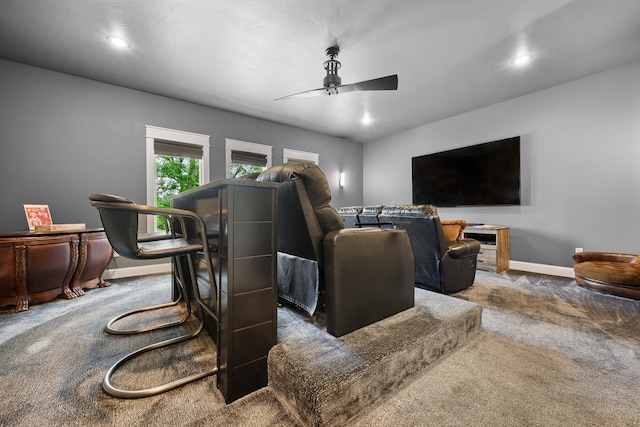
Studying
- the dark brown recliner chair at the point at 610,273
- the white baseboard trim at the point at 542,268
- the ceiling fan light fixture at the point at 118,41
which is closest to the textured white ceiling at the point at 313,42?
the ceiling fan light fixture at the point at 118,41

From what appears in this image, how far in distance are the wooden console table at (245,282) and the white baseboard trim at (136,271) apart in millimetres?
3124

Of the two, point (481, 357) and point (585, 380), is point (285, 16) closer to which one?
point (481, 357)

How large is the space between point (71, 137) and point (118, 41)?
1473 mm

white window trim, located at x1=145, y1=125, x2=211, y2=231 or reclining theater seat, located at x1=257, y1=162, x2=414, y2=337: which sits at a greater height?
white window trim, located at x1=145, y1=125, x2=211, y2=231

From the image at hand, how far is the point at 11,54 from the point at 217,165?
94.8 inches

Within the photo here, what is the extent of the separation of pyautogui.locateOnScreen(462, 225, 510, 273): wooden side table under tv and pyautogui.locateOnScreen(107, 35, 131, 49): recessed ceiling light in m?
4.52

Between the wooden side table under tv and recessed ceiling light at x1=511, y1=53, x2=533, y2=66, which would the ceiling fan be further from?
the wooden side table under tv

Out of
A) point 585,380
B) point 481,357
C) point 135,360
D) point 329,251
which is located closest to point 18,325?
point 135,360

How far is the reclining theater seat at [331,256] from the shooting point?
1.29 metres

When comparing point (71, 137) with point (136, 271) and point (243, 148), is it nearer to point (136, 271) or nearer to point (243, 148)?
point (136, 271)

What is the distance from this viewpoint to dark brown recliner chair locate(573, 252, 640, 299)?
245 cm

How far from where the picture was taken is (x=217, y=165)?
429 cm

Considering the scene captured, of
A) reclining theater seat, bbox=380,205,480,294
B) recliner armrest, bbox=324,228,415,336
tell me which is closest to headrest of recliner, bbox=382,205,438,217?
reclining theater seat, bbox=380,205,480,294

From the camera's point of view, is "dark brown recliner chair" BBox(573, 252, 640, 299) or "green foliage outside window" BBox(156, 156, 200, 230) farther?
"green foliage outside window" BBox(156, 156, 200, 230)
